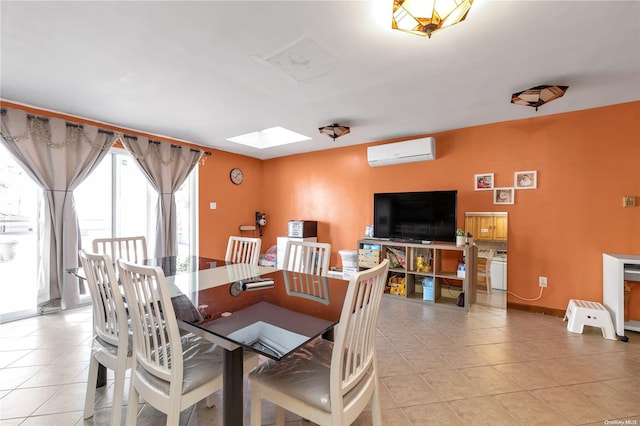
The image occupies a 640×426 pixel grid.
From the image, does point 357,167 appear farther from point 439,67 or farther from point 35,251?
point 35,251

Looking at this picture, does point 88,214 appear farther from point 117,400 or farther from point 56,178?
point 117,400

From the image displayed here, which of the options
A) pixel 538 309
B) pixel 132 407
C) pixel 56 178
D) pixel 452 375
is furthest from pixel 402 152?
pixel 56 178

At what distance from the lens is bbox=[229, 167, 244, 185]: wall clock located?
5.05 m

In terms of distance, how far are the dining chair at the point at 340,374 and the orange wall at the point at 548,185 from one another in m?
3.02

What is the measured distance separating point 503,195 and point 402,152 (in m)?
1.37

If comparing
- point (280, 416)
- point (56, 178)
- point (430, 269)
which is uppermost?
point (56, 178)

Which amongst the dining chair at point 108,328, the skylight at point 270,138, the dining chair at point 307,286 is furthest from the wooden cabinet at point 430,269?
the dining chair at point 108,328

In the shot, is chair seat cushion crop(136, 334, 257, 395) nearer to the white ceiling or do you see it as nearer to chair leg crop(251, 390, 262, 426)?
chair leg crop(251, 390, 262, 426)

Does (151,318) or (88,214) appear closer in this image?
(151,318)

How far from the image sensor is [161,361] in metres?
1.30

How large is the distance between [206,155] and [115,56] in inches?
105

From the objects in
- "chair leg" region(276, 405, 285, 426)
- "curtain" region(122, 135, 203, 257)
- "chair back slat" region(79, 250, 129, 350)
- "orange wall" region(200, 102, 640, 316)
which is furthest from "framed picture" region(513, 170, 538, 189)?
"curtain" region(122, 135, 203, 257)

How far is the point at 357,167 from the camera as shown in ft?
14.9

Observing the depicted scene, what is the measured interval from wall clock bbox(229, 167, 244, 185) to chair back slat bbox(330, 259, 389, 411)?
4.34 meters
